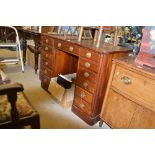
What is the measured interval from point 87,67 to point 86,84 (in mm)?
169

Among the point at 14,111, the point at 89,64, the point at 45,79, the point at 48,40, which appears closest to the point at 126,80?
the point at 89,64

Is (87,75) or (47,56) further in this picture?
(47,56)

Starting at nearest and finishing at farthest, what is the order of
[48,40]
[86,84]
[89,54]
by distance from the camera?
[89,54]
[86,84]
[48,40]

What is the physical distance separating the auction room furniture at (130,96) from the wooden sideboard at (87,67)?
87 mm

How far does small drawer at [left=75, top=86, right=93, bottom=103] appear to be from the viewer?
1.65 m

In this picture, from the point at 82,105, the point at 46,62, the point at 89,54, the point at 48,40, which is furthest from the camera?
the point at 46,62

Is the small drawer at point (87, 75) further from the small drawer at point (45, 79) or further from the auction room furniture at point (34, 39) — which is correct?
the auction room furniture at point (34, 39)

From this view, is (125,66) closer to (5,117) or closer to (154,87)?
(154,87)

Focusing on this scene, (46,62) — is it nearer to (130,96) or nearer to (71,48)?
(71,48)

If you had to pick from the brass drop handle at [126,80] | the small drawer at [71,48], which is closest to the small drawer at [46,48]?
the small drawer at [71,48]

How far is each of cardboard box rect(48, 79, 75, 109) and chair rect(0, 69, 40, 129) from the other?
0.71m

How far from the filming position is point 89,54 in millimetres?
1545

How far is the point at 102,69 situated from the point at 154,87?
468 mm

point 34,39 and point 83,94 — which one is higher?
point 34,39
